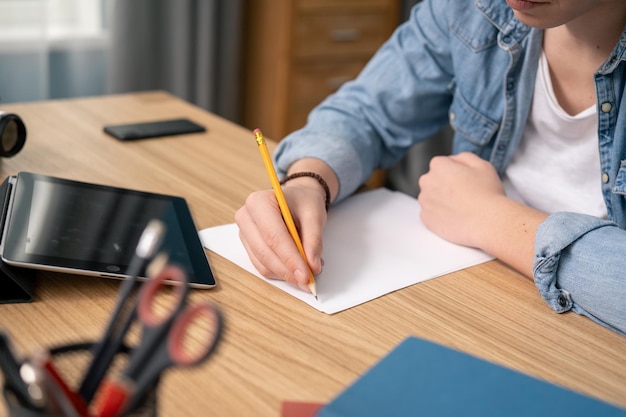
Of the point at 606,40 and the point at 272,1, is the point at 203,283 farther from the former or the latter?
the point at 272,1

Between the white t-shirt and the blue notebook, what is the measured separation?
581 millimetres

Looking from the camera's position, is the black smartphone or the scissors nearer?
the scissors

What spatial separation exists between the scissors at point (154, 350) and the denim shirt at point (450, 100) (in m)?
0.63

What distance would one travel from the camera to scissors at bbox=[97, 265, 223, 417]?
14.5 inches

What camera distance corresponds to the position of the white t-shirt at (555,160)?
42.4 inches

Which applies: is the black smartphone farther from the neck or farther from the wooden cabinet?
the wooden cabinet

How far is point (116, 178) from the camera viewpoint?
1.01 metres

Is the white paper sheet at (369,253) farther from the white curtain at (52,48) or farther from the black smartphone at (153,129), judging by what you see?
the white curtain at (52,48)

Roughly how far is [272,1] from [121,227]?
6.35 feet

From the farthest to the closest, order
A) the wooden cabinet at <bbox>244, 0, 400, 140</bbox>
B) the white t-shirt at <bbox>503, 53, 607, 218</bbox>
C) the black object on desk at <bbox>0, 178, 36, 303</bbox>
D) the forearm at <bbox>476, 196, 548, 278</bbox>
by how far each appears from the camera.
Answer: the wooden cabinet at <bbox>244, 0, 400, 140</bbox> < the white t-shirt at <bbox>503, 53, 607, 218</bbox> < the forearm at <bbox>476, 196, 548, 278</bbox> < the black object on desk at <bbox>0, 178, 36, 303</bbox>

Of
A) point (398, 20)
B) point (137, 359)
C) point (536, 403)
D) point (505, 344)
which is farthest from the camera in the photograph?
point (398, 20)

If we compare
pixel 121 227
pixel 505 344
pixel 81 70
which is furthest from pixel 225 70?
pixel 505 344

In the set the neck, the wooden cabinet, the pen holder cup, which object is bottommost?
the wooden cabinet

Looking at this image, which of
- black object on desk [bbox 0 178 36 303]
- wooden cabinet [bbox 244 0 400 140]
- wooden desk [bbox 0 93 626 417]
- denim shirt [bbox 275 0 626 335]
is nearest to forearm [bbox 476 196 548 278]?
wooden desk [bbox 0 93 626 417]
